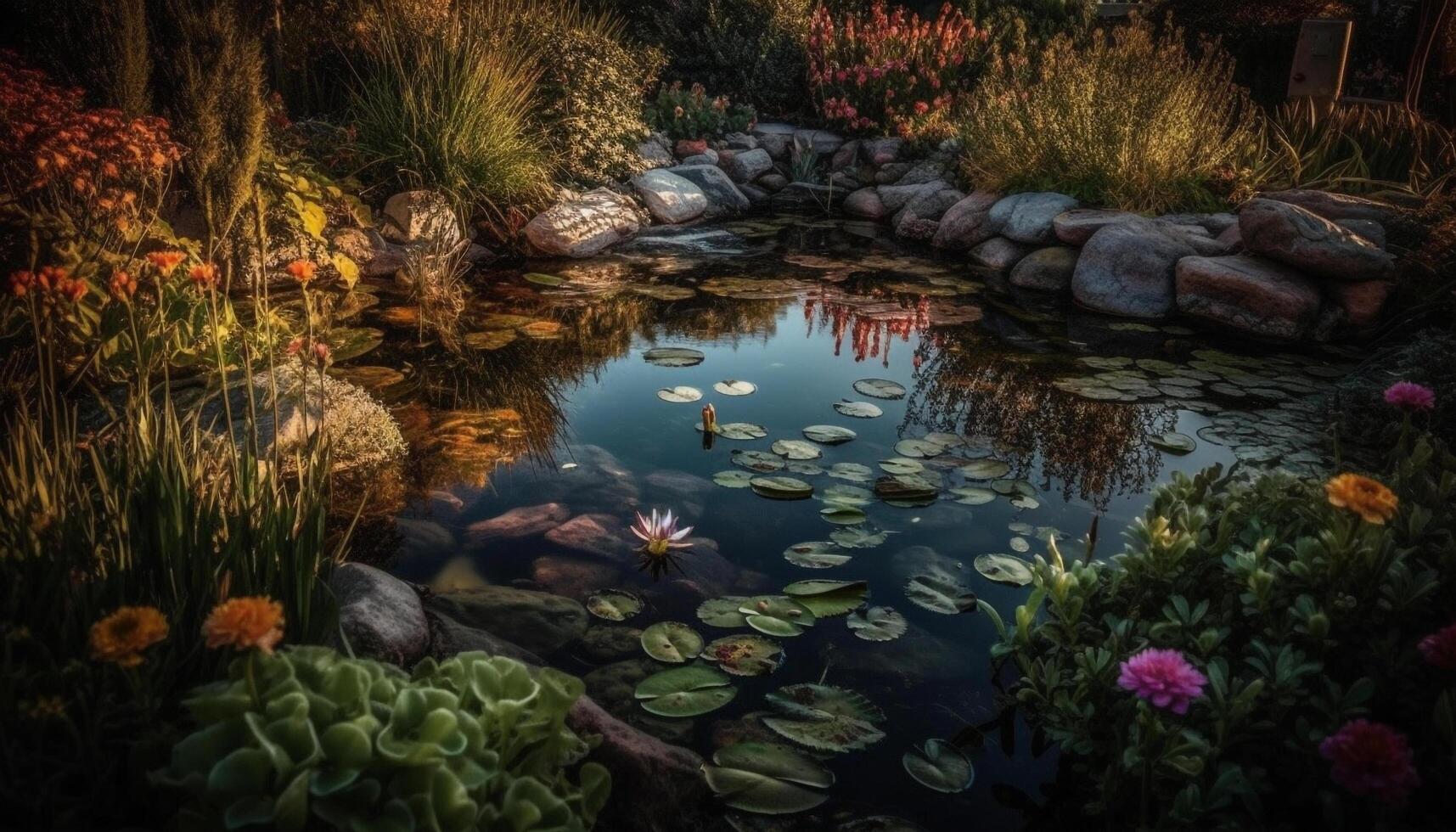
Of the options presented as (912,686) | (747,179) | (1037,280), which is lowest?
(912,686)

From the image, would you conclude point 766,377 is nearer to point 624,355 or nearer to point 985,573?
point 624,355

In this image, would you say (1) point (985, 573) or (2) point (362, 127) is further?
(2) point (362, 127)

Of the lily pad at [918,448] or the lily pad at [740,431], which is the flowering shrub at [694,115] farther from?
the lily pad at [918,448]

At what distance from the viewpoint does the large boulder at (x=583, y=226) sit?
783 cm

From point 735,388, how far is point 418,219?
346 centimetres

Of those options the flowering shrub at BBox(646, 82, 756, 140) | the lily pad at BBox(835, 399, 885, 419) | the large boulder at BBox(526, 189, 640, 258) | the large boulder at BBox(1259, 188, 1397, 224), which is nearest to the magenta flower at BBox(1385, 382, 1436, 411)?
the lily pad at BBox(835, 399, 885, 419)

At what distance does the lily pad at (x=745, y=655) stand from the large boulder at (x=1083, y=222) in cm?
543

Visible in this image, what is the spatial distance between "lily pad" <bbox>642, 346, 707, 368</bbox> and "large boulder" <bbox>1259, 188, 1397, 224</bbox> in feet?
13.6

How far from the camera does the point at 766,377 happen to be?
→ 17.4 feet

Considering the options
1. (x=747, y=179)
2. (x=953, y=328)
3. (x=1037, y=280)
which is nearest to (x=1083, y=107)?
(x=1037, y=280)

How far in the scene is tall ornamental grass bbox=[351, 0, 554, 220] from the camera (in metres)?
7.29

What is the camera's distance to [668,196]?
9.38 metres

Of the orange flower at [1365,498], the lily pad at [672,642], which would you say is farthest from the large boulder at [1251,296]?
the lily pad at [672,642]

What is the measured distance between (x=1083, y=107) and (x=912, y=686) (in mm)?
6941
